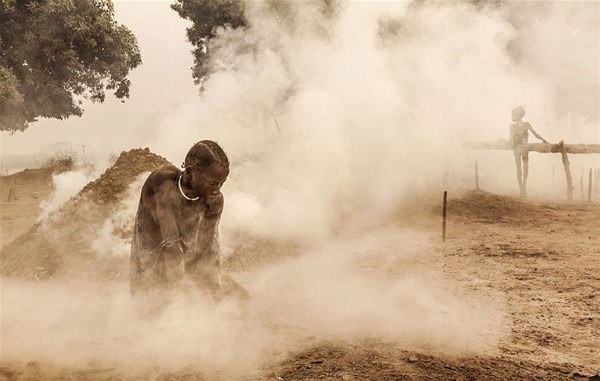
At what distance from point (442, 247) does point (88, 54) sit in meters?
12.6

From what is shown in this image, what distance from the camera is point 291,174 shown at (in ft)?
28.1

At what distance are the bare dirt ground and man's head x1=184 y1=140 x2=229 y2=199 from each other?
50.5 inches

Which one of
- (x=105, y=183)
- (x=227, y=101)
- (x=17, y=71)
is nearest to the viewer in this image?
(x=105, y=183)

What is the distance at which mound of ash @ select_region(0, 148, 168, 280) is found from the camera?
5941 mm

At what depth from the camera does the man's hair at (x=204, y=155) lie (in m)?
3.06

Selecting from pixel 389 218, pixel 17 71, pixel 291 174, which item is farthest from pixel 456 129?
pixel 17 71

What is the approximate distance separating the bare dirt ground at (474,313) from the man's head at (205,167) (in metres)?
1.28

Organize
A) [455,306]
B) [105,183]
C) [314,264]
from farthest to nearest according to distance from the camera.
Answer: [105,183]
[314,264]
[455,306]

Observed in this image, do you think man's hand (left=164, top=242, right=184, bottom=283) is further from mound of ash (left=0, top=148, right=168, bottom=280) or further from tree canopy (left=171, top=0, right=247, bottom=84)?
tree canopy (left=171, top=0, right=247, bottom=84)

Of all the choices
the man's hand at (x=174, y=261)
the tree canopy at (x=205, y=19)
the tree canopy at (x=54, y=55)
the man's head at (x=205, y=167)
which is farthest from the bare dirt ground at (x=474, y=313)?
the tree canopy at (x=205, y=19)

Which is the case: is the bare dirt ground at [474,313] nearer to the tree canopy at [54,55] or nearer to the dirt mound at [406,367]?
the dirt mound at [406,367]

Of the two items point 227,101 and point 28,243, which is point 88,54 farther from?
point 28,243

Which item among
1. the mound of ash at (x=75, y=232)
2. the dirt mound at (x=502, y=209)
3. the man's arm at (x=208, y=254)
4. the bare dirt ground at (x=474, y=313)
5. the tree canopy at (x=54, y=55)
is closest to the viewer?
the bare dirt ground at (x=474, y=313)

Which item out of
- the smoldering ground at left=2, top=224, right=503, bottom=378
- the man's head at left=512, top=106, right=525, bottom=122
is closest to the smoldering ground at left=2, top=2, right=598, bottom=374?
the smoldering ground at left=2, top=224, right=503, bottom=378
